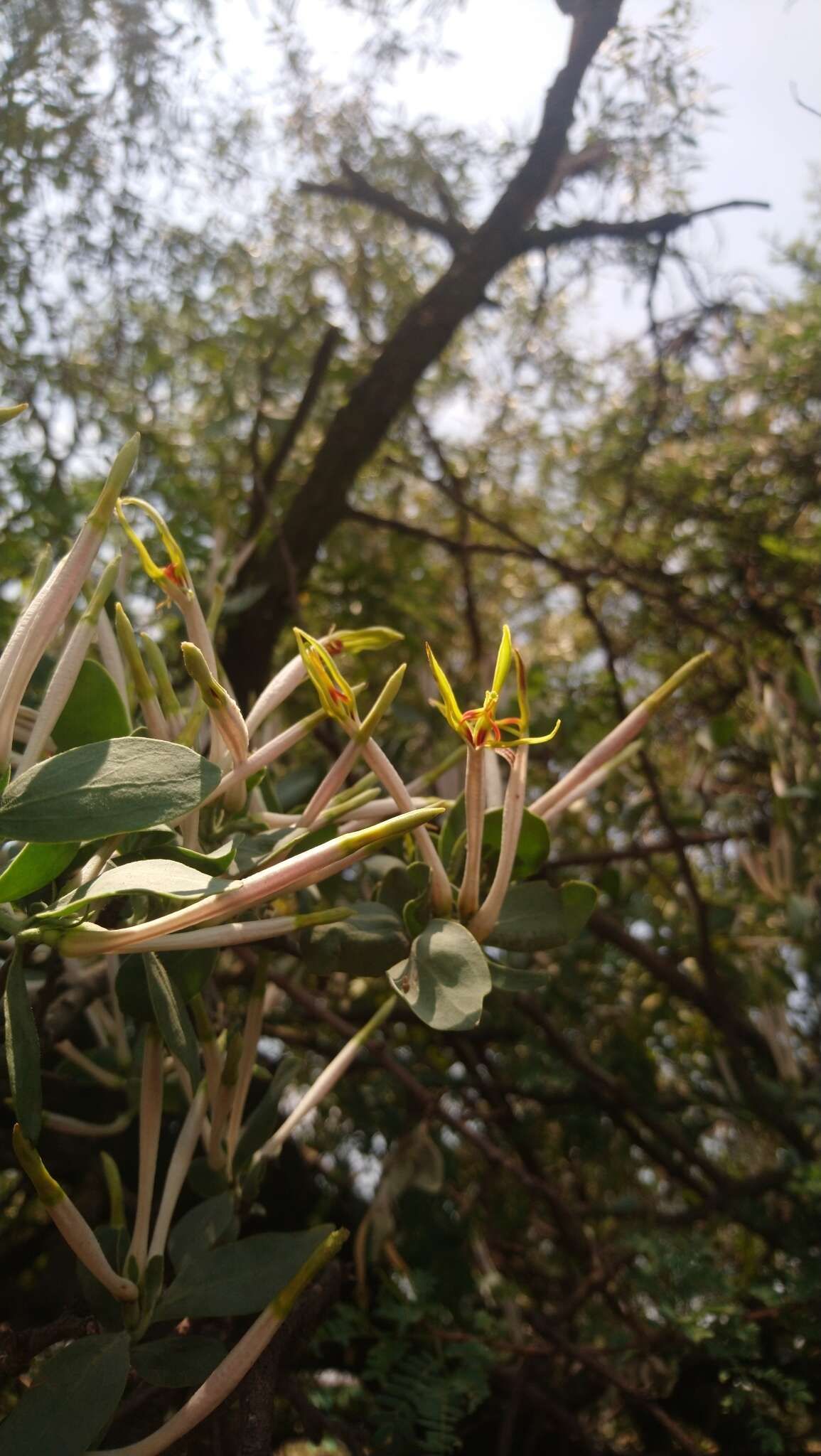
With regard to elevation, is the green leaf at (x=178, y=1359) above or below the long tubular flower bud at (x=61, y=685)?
below

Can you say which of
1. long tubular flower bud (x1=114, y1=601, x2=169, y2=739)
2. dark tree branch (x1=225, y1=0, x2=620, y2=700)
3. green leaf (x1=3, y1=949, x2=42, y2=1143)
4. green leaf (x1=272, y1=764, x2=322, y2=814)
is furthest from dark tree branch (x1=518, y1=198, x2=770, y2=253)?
green leaf (x1=3, y1=949, x2=42, y2=1143)

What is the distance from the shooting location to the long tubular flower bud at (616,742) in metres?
0.52

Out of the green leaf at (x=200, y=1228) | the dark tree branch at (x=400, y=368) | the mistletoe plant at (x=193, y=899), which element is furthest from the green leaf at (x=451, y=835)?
the dark tree branch at (x=400, y=368)

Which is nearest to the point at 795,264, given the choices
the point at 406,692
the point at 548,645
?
the point at 548,645

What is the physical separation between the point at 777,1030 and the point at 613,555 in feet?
2.33

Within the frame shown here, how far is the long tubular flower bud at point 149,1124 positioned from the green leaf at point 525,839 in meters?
0.19

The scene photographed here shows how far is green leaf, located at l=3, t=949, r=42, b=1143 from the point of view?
1.17ft

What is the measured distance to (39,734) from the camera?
397 millimetres

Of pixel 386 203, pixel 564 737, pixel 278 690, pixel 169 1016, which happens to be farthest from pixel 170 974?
pixel 386 203

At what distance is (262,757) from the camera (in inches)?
18.7

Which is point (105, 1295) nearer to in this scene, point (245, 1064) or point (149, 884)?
point (245, 1064)

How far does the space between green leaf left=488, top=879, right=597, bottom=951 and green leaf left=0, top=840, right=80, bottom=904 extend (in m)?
0.21

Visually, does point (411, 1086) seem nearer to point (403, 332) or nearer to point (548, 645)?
point (403, 332)

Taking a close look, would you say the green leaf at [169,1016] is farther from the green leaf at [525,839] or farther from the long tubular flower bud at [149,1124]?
the green leaf at [525,839]
